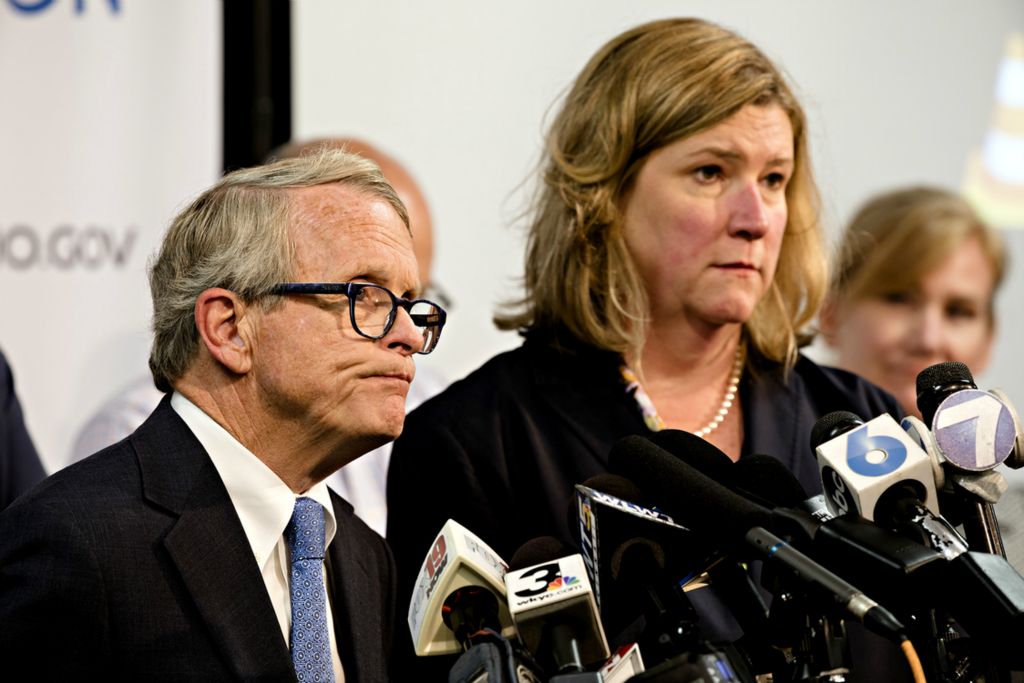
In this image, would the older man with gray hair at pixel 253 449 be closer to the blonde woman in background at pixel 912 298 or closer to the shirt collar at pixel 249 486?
the shirt collar at pixel 249 486

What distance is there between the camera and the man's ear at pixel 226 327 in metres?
2.23

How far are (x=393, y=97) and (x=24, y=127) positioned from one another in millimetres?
1331

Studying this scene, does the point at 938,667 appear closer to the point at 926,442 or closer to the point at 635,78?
the point at 926,442

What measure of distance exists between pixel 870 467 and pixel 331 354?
0.90m

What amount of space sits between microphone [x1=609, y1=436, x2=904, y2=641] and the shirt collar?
59cm

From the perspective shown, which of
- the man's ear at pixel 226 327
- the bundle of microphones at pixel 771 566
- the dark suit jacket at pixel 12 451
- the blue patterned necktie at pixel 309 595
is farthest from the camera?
the dark suit jacket at pixel 12 451

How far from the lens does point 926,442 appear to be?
5.92 ft

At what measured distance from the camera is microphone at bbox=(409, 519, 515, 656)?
76.1 inches

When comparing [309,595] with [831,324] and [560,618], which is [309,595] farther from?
[831,324]

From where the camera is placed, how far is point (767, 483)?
1812 mm

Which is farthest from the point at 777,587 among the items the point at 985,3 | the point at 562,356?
the point at 985,3

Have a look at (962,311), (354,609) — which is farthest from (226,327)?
(962,311)

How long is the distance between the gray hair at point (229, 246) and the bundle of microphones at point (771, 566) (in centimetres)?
59

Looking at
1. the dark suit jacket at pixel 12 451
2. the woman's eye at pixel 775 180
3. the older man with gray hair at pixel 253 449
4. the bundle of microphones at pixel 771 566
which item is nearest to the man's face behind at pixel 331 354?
the older man with gray hair at pixel 253 449
